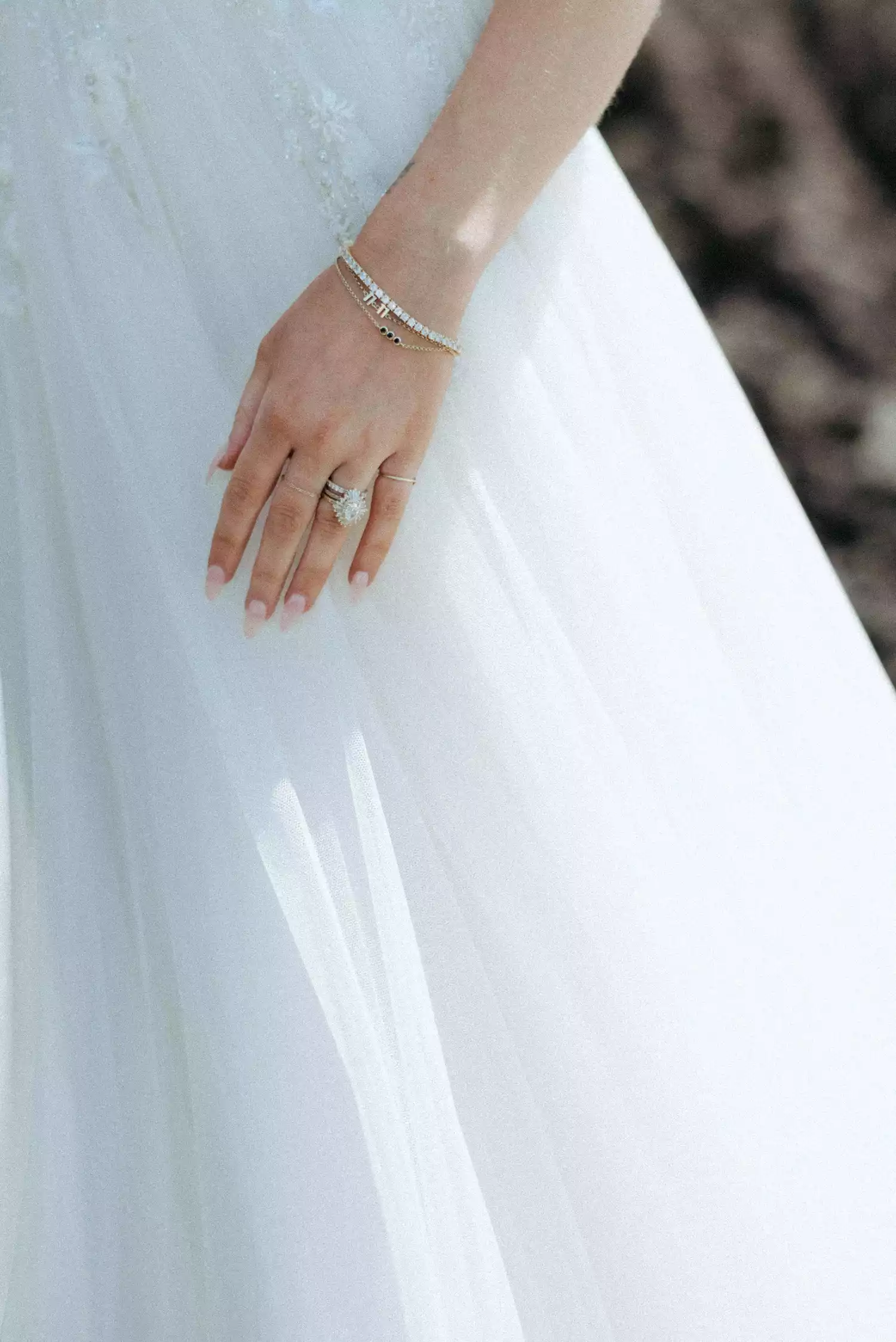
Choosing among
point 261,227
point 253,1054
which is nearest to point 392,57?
point 261,227

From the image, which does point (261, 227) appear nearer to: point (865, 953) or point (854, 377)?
point (865, 953)

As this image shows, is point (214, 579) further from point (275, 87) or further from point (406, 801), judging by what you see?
point (275, 87)

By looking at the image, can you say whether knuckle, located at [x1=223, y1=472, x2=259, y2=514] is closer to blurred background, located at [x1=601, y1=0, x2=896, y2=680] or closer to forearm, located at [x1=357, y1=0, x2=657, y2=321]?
forearm, located at [x1=357, y1=0, x2=657, y2=321]

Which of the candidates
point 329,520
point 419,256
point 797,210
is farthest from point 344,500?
point 797,210

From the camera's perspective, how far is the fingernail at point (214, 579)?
499 millimetres

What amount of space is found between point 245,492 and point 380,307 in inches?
3.9

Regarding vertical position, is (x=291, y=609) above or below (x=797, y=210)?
below

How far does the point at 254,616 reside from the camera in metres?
0.50

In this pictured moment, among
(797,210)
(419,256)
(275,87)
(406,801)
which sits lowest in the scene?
(406,801)

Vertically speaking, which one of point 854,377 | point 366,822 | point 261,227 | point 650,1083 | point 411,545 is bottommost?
point 650,1083

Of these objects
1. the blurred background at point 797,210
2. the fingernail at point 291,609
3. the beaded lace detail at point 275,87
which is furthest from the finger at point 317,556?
the blurred background at point 797,210

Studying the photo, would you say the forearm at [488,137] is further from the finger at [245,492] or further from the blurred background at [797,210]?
the blurred background at [797,210]

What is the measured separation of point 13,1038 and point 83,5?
0.45m

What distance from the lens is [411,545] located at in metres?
0.52
